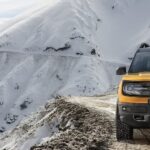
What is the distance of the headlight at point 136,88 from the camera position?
903 cm

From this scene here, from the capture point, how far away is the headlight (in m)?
9.03

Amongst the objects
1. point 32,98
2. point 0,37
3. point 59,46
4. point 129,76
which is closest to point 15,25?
point 0,37

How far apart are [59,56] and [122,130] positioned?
6312 inches

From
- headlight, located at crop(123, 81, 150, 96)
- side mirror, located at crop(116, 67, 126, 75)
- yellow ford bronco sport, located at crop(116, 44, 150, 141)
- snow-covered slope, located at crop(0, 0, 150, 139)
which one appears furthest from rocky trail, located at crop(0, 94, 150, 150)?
snow-covered slope, located at crop(0, 0, 150, 139)

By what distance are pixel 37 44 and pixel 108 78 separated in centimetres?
2866

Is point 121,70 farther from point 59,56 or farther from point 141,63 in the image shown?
point 59,56

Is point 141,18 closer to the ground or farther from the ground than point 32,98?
farther from the ground

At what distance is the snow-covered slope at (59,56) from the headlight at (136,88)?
5551 inches

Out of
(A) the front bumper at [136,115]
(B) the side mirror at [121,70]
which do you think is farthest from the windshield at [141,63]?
(A) the front bumper at [136,115]

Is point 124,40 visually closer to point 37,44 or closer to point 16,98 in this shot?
point 37,44

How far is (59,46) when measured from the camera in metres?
175

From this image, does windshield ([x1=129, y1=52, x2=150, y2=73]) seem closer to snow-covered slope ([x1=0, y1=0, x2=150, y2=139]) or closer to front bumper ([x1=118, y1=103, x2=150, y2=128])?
front bumper ([x1=118, y1=103, x2=150, y2=128])

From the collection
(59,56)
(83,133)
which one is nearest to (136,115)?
(83,133)

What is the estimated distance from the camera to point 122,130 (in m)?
9.80
